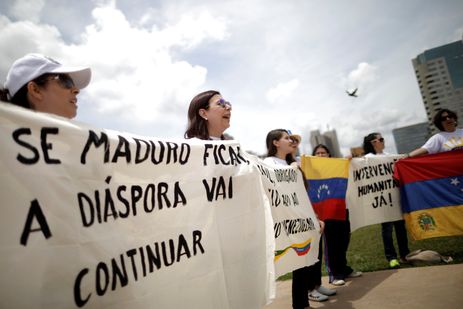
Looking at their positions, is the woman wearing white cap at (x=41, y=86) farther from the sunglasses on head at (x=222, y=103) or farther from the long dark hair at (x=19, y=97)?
the sunglasses on head at (x=222, y=103)

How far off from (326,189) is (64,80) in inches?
164

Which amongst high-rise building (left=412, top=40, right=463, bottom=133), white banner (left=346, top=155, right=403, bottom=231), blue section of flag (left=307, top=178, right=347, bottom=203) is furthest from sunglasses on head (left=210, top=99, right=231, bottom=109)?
high-rise building (left=412, top=40, right=463, bottom=133)

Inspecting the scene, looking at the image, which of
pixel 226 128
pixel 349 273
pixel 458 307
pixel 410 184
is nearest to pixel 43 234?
pixel 226 128

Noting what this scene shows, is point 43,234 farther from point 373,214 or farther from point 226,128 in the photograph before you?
point 373,214

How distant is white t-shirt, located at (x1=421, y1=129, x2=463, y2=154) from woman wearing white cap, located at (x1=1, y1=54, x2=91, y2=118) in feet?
19.7

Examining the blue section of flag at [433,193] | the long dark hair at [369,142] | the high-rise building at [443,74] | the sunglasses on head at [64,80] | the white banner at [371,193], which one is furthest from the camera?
the high-rise building at [443,74]

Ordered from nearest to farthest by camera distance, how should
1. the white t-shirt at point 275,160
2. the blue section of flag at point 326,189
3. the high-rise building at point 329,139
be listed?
the white t-shirt at point 275,160 < the blue section of flag at point 326,189 < the high-rise building at point 329,139

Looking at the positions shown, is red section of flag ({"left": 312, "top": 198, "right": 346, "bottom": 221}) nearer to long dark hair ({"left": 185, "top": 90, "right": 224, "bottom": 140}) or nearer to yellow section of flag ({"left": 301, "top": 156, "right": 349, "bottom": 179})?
yellow section of flag ({"left": 301, "top": 156, "right": 349, "bottom": 179})

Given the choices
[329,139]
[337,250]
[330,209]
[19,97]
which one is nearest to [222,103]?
[19,97]

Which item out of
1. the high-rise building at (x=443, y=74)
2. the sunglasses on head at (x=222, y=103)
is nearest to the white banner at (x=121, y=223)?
the sunglasses on head at (x=222, y=103)

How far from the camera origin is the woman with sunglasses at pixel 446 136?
5367mm

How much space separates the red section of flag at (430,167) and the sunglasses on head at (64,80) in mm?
5802

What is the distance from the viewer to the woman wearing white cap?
173cm

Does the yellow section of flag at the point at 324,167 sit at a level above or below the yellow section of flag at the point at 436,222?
above
